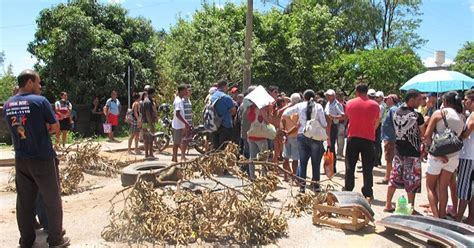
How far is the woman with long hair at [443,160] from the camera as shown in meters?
6.11

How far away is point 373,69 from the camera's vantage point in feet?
86.8

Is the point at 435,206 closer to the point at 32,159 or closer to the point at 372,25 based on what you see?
the point at 32,159

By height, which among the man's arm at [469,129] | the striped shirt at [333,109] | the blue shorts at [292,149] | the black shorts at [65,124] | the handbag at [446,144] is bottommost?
the blue shorts at [292,149]

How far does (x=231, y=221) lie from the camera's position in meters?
→ 5.67

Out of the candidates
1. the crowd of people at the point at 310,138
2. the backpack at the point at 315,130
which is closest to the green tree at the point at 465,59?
the crowd of people at the point at 310,138

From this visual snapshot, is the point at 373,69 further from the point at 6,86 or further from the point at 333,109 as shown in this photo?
the point at 6,86

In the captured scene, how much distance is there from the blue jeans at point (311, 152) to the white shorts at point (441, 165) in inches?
71.2

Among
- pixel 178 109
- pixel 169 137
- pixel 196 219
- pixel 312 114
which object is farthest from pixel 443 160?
pixel 169 137

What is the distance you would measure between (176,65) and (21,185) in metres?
13.0

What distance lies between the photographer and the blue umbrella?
11062mm

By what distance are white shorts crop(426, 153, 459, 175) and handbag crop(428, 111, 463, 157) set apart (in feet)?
0.57

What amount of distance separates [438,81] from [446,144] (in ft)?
19.9

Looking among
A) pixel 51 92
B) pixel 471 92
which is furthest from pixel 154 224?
pixel 51 92

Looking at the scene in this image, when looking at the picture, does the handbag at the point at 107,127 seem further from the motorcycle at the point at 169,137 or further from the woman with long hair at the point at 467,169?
the woman with long hair at the point at 467,169
